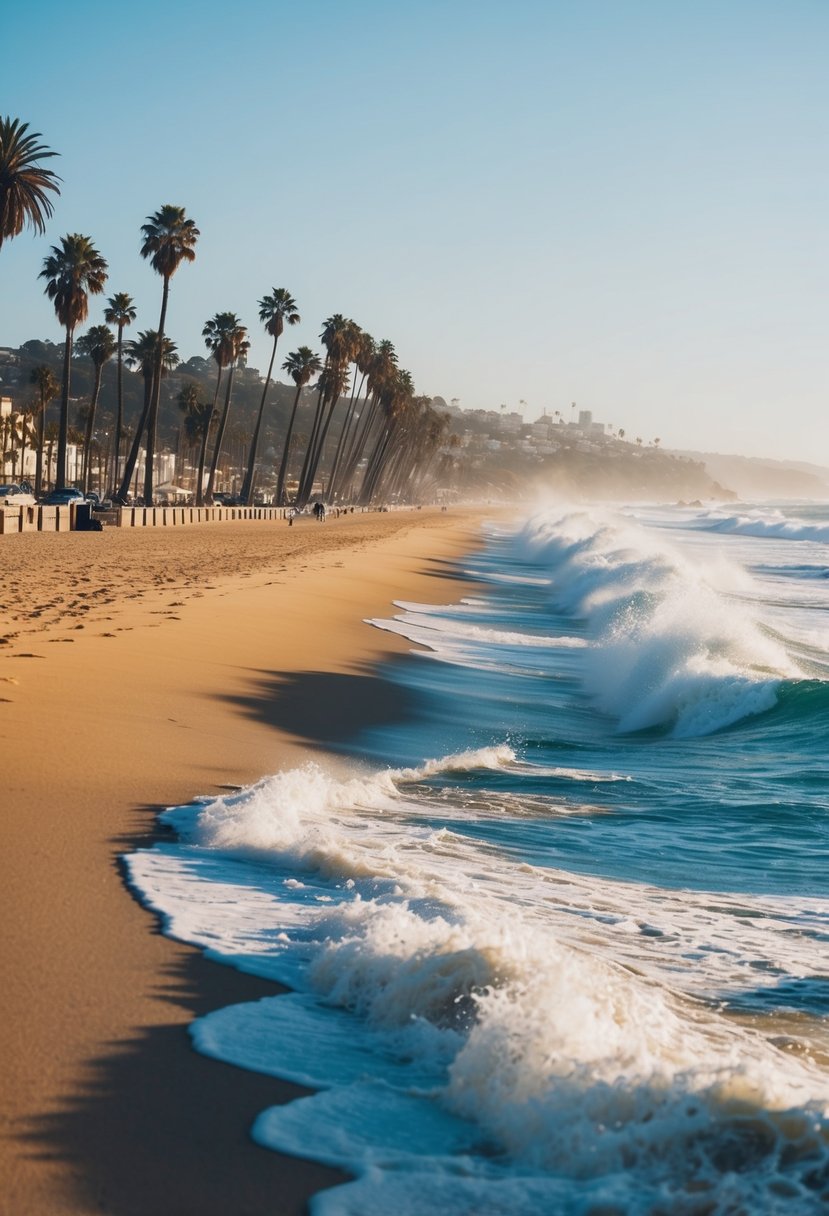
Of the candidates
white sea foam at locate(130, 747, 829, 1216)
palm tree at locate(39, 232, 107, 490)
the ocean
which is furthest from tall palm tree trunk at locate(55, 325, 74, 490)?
white sea foam at locate(130, 747, 829, 1216)

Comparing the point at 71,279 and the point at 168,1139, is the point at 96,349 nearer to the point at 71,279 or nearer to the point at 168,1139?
the point at 71,279

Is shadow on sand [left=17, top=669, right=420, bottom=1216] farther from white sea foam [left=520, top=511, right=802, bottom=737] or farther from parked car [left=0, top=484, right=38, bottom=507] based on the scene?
parked car [left=0, top=484, right=38, bottom=507]

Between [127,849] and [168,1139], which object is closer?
[168,1139]

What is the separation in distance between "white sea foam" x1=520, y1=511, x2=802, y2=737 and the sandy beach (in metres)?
2.99

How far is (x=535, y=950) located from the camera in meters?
4.79

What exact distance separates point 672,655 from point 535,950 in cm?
1276

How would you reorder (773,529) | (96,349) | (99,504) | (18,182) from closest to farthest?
(18,182), (99,504), (96,349), (773,529)

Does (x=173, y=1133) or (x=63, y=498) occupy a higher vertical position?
(x=173, y=1133)

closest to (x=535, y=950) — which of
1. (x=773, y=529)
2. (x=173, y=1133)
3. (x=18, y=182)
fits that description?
(x=173, y=1133)

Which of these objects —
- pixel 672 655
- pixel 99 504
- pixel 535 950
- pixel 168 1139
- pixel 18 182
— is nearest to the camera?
pixel 168 1139

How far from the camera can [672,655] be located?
56.4ft

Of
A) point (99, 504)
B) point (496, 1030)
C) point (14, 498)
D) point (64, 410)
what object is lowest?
point (14, 498)

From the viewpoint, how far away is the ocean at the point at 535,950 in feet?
11.8

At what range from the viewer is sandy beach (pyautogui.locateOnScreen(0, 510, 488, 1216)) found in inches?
140
